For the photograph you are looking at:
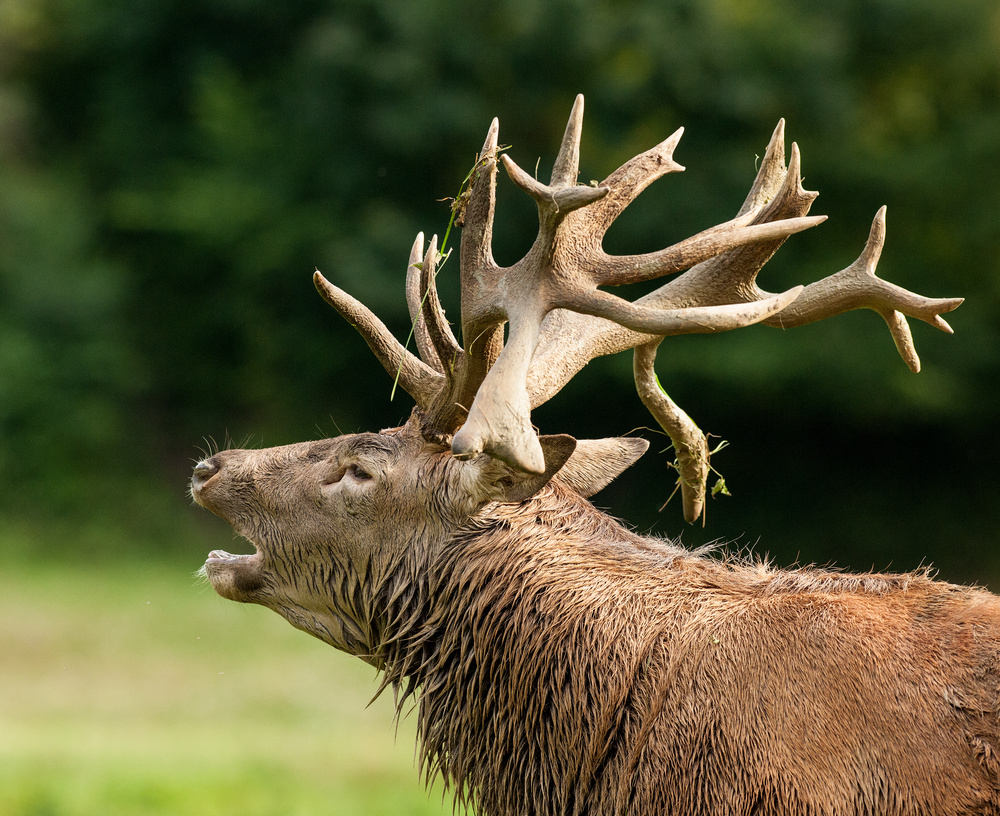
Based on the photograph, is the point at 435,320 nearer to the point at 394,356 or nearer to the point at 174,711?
the point at 394,356

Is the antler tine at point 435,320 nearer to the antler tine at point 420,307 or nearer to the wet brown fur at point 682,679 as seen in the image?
the antler tine at point 420,307

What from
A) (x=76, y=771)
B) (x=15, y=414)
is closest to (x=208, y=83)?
(x=15, y=414)

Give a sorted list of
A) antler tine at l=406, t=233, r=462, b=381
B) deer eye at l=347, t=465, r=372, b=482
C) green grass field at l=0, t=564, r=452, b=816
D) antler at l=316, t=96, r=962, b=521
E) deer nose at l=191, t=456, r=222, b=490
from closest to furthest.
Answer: antler at l=316, t=96, r=962, b=521 < antler tine at l=406, t=233, r=462, b=381 < deer eye at l=347, t=465, r=372, b=482 < deer nose at l=191, t=456, r=222, b=490 < green grass field at l=0, t=564, r=452, b=816

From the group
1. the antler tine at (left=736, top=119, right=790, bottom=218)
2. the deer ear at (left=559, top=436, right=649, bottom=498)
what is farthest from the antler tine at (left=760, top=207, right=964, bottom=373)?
the deer ear at (left=559, top=436, right=649, bottom=498)

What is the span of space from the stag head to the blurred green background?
997 cm

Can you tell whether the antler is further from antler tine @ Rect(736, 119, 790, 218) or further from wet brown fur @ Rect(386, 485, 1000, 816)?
wet brown fur @ Rect(386, 485, 1000, 816)

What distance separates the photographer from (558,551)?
3.50 metres

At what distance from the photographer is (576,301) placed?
11.3 ft

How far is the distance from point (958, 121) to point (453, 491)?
16257 mm

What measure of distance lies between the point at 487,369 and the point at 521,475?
449 millimetres

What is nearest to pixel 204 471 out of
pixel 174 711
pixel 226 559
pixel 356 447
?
pixel 226 559

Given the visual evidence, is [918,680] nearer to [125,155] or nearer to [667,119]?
[667,119]

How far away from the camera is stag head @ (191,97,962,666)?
133 inches

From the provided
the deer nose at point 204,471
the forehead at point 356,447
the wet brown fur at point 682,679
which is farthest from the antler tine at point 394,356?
the deer nose at point 204,471
